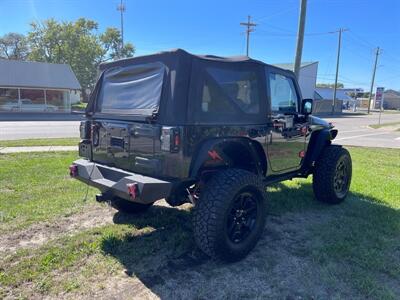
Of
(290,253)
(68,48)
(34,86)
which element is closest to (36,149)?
(290,253)

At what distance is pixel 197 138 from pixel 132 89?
106 centimetres

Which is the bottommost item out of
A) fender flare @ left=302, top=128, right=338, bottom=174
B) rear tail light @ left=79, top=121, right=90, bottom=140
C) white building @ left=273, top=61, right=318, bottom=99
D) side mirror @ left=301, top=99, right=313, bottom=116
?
fender flare @ left=302, top=128, right=338, bottom=174

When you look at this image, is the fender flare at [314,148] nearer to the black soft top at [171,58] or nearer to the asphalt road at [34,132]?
the black soft top at [171,58]

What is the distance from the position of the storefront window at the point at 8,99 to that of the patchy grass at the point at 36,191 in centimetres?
2713

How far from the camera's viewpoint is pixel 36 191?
5516mm

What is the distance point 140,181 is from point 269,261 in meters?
1.63

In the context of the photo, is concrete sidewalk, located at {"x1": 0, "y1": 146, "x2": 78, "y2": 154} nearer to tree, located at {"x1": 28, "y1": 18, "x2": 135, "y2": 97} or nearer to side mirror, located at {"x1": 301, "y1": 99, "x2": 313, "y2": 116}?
side mirror, located at {"x1": 301, "y1": 99, "x2": 313, "y2": 116}

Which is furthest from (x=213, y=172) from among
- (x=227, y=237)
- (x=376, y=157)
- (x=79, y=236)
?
(x=376, y=157)

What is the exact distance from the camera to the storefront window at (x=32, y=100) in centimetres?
3167

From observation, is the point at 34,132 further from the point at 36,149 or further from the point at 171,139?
the point at 171,139

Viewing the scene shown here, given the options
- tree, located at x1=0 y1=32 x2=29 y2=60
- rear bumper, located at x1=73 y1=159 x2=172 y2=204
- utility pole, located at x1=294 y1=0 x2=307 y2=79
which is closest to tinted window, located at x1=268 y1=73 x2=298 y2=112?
rear bumper, located at x1=73 y1=159 x2=172 y2=204

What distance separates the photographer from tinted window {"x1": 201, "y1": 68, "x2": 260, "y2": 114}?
11.0 ft

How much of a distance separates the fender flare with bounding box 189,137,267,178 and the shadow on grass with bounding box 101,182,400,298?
943mm

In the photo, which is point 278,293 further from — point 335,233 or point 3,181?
point 3,181
